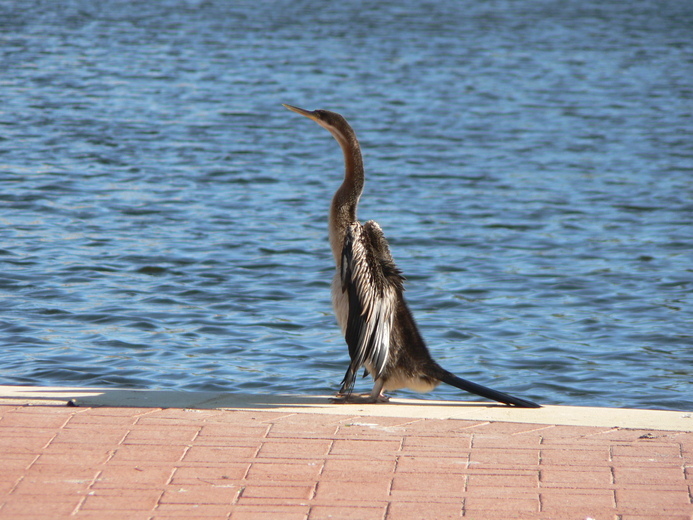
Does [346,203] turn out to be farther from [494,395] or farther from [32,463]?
[32,463]

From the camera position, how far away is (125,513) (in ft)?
13.2

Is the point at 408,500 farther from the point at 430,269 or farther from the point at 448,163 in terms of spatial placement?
the point at 448,163

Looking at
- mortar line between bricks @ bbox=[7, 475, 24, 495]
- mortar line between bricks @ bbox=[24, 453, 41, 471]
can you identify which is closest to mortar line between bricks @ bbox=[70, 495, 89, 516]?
mortar line between bricks @ bbox=[7, 475, 24, 495]

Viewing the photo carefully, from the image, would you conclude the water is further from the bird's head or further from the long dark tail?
the bird's head

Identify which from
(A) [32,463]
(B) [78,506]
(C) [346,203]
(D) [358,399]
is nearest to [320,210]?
(C) [346,203]

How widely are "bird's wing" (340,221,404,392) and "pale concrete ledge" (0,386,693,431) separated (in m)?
0.28

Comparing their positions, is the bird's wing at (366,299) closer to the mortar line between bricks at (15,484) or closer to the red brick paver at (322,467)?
the red brick paver at (322,467)

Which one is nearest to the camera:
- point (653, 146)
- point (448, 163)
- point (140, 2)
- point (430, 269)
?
point (430, 269)

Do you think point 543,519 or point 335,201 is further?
point 335,201

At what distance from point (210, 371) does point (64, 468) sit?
289 centimetres

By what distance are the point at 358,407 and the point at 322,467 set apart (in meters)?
1.05

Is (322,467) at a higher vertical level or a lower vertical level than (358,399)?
higher

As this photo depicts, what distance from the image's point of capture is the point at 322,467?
14.9 ft

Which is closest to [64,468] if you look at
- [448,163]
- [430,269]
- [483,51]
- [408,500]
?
[408,500]
